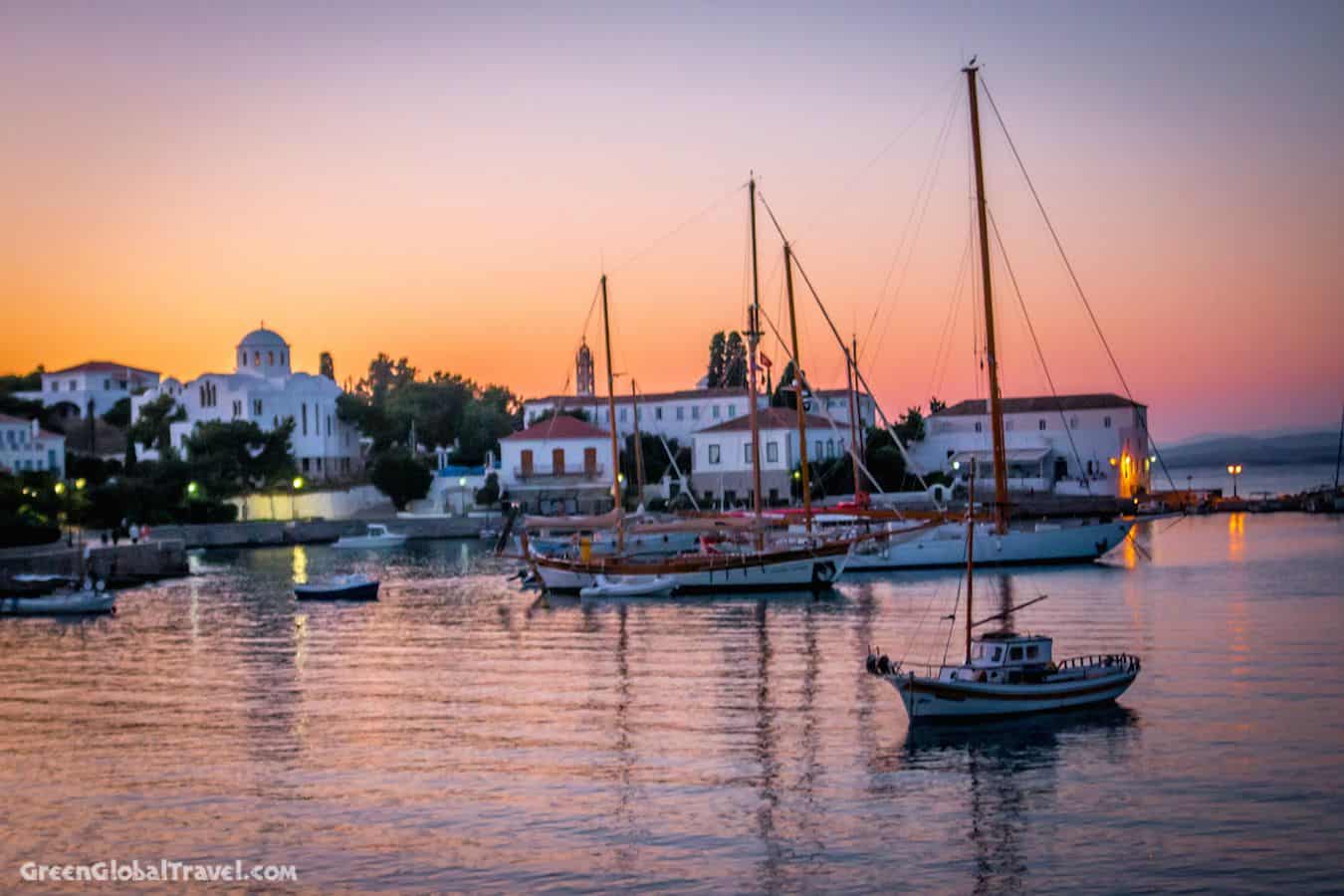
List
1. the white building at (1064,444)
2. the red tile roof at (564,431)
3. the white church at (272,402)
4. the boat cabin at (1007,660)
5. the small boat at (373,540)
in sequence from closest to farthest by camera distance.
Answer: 1. the boat cabin at (1007,660)
2. the small boat at (373,540)
3. the white building at (1064,444)
4. the red tile roof at (564,431)
5. the white church at (272,402)

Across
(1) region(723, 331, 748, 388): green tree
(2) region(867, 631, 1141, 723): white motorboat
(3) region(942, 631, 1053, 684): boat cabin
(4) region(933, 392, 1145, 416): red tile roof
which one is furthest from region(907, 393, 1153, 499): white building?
(3) region(942, 631, 1053, 684): boat cabin

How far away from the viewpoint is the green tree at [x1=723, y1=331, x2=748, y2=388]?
113 m

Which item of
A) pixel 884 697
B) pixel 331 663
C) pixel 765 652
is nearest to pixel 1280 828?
pixel 884 697

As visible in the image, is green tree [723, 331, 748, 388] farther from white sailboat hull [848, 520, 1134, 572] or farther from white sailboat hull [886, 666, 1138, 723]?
white sailboat hull [886, 666, 1138, 723]

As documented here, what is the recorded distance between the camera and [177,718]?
31.2 meters

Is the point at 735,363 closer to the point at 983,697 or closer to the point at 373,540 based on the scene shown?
the point at 373,540

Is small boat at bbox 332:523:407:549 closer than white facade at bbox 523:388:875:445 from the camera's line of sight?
Yes

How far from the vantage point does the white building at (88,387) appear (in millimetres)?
129875

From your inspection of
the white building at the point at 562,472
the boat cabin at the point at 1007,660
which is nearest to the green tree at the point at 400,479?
the white building at the point at 562,472

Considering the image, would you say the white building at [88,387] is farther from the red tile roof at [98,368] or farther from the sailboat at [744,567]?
the sailboat at [744,567]

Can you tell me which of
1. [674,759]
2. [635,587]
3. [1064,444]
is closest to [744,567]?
[635,587]

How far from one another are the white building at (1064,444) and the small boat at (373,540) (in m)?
36.3

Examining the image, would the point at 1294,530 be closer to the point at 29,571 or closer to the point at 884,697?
Answer: the point at 884,697

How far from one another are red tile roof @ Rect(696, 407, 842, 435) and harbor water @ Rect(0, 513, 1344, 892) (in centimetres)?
4719
